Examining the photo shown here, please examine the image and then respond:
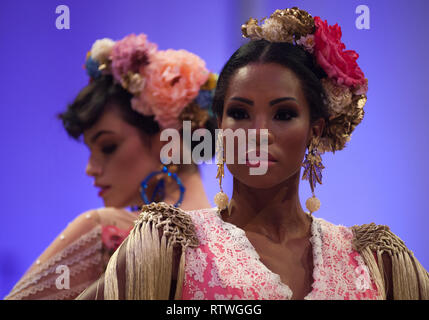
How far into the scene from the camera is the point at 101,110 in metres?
2.72

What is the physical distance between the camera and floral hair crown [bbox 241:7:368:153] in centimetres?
171

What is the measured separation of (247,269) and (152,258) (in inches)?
9.5

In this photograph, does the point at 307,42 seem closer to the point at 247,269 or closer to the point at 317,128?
the point at 317,128

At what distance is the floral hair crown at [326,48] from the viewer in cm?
171

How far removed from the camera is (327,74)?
1736mm

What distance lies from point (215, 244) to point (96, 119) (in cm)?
129

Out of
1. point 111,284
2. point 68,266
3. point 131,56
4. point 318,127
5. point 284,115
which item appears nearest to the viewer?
point 111,284

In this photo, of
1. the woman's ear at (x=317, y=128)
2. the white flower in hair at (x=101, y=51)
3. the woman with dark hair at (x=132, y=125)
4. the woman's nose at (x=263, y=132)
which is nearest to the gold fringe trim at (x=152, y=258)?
the woman's nose at (x=263, y=132)

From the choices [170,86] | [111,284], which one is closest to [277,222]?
[111,284]

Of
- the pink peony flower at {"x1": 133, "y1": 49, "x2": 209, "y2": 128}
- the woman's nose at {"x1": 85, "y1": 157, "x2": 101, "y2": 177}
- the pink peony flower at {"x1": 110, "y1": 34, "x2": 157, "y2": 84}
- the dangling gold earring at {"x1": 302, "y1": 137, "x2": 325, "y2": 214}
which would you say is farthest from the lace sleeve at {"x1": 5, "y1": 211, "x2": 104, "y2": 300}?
the dangling gold earring at {"x1": 302, "y1": 137, "x2": 325, "y2": 214}

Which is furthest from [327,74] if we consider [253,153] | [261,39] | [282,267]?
[282,267]

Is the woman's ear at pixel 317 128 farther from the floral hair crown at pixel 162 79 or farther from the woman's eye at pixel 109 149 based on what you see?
the woman's eye at pixel 109 149
